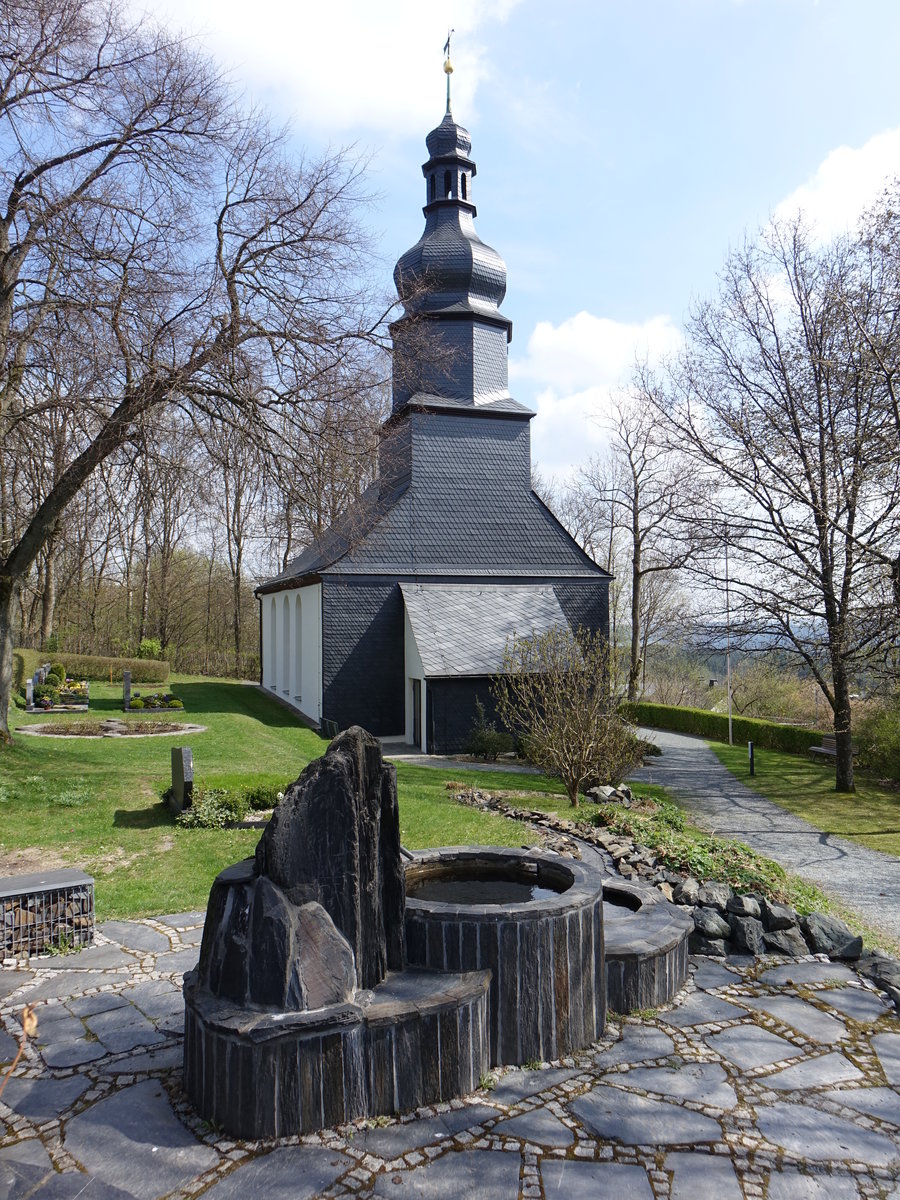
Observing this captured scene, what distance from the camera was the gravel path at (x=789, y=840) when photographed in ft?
31.4

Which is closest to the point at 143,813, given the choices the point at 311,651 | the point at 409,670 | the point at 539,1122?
the point at 539,1122

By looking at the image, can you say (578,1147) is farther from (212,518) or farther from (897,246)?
(897,246)

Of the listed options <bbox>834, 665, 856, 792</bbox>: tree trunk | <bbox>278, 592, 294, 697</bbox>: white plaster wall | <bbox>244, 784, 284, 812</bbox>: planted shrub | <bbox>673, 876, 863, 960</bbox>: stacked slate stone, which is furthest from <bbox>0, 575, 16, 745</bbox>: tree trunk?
<bbox>834, 665, 856, 792</bbox>: tree trunk

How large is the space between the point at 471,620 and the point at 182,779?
11.2 meters

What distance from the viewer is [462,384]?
22609 millimetres

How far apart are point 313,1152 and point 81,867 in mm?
5933

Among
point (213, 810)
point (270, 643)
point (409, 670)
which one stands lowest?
point (213, 810)

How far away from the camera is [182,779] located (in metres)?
10.4

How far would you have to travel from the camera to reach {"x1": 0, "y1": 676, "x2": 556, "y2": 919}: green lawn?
28.1 ft

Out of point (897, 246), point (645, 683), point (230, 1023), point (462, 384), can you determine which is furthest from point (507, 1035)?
point (645, 683)

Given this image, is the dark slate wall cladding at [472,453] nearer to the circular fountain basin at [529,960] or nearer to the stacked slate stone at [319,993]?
the circular fountain basin at [529,960]

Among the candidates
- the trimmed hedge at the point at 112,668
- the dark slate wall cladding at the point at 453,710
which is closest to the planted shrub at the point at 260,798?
the dark slate wall cladding at the point at 453,710

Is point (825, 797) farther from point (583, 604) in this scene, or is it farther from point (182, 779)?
point (182, 779)

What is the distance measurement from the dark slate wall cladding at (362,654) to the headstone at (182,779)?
32.2 ft
